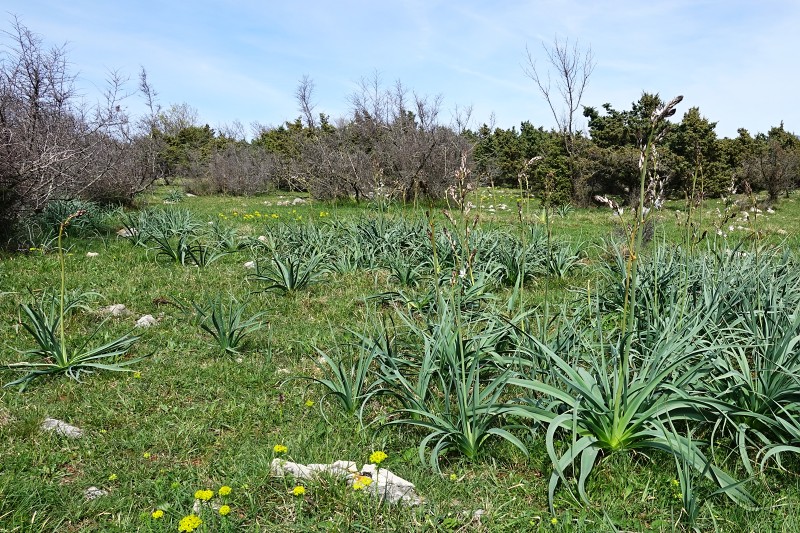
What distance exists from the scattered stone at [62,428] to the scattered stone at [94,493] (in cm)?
57

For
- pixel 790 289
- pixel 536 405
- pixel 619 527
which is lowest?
pixel 619 527

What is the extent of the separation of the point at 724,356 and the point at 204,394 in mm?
3035

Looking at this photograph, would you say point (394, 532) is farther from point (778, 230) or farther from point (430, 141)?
point (430, 141)

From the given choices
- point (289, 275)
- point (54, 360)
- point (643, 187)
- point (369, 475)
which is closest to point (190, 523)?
point (369, 475)

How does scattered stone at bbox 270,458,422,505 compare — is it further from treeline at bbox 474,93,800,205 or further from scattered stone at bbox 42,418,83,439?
treeline at bbox 474,93,800,205

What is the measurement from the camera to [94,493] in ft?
7.78

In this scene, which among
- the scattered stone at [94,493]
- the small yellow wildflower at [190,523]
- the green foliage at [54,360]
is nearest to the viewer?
the small yellow wildflower at [190,523]

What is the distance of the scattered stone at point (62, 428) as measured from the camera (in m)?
2.86

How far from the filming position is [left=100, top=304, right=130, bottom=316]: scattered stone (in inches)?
192

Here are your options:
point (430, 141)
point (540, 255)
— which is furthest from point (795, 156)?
point (540, 255)

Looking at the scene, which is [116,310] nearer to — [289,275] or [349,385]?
[289,275]

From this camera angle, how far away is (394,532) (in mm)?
2045

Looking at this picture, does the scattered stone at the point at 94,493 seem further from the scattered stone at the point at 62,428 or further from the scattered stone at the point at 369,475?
the scattered stone at the point at 369,475

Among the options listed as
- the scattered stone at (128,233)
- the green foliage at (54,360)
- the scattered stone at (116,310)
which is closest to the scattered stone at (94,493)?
the green foliage at (54,360)
